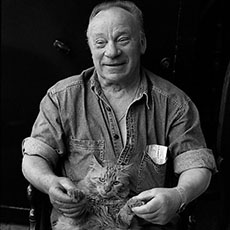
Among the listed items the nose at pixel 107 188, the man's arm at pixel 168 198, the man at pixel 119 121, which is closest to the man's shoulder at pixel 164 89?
the man at pixel 119 121

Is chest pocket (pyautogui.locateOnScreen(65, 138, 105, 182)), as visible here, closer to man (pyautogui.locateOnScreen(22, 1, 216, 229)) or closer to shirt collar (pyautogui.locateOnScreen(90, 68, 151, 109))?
man (pyautogui.locateOnScreen(22, 1, 216, 229))

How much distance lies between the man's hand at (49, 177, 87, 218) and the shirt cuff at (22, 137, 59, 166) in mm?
152

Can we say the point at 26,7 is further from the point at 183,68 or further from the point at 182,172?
the point at 182,172

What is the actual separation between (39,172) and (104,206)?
0.89 feet

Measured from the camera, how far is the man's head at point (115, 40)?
1836 millimetres

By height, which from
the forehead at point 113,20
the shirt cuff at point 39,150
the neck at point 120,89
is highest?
the forehead at point 113,20

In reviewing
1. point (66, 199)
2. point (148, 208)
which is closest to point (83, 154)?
point (66, 199)

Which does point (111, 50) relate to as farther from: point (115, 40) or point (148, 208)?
point (148, 208)

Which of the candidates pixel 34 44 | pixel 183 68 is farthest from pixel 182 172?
pixel 34 44

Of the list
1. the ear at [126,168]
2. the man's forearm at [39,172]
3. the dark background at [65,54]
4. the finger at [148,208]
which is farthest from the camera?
the dark background at [65,54]

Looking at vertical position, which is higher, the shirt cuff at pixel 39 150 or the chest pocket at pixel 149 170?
the shirt cuff at pixel 39 150

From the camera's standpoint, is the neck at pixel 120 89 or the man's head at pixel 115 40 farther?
the neck at pixel 120 89

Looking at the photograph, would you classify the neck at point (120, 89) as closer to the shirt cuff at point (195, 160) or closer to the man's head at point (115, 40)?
the man's head at point (115, 40)

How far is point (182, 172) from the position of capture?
1.87 meters
